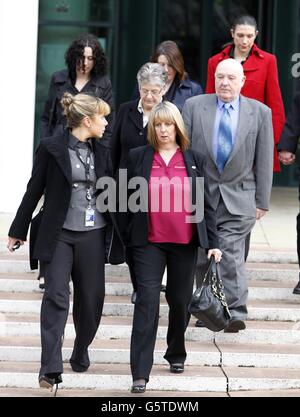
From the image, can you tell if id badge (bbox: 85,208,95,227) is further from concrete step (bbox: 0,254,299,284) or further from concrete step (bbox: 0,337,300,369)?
concrete step (bbox: 0,254,299,284)

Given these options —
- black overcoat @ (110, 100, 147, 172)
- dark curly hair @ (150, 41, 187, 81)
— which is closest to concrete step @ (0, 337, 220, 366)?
black overcoat @ (110, 100, 147, 172)

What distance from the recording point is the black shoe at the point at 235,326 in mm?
8504

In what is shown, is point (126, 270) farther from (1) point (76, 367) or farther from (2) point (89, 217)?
(2) point (89, 217)

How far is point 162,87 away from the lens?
825cm

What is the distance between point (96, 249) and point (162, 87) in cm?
133

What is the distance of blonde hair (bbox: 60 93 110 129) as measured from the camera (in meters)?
7.56

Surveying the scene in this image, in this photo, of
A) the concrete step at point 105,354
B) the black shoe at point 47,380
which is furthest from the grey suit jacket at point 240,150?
the black shoe at point 47,380

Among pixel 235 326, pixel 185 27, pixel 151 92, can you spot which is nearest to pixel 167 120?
pixel 151 92

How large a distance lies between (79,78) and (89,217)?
208 centimetres

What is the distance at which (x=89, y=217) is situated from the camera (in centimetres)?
753

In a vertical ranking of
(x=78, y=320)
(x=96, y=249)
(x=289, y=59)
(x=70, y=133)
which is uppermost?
(x=289, y=59)

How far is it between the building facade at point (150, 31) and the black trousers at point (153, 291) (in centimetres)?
639
